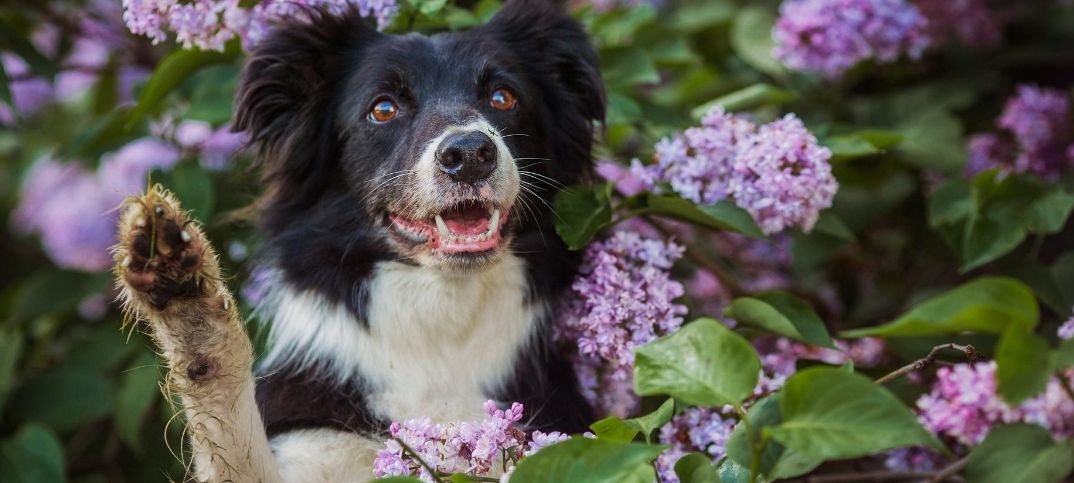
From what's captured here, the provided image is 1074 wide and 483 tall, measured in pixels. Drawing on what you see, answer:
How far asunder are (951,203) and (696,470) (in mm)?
1746

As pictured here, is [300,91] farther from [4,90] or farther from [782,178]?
[782,178]

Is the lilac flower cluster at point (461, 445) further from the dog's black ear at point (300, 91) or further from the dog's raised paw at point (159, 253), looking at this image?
the dog's black ear at point (300, 91)

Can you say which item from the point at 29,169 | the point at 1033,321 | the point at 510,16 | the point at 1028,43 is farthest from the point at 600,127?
the point at 29,169

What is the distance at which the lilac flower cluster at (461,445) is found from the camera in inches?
98.4

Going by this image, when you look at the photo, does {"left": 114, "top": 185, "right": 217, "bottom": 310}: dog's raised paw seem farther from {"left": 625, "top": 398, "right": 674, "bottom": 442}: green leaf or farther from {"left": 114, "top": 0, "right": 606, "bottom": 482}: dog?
{"left": 625, "top": 398, "right": 674, "bottom": 442}: green leaf

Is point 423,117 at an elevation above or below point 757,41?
above

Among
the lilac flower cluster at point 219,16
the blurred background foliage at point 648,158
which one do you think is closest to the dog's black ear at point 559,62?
the blurred background foliage at point 648,158

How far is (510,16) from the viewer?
3.60 m

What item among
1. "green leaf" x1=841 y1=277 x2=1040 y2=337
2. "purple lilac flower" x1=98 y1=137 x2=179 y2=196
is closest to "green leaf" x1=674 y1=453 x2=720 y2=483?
"green leaf" x1=841 y1=277 x2=1040 y2=337

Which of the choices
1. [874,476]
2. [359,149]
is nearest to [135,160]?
[359,149]

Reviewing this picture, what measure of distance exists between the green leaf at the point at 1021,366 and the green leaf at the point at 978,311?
0.03 m

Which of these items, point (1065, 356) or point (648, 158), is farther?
point (648, 158)

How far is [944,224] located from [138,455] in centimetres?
305

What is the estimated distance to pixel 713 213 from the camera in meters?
3.07
